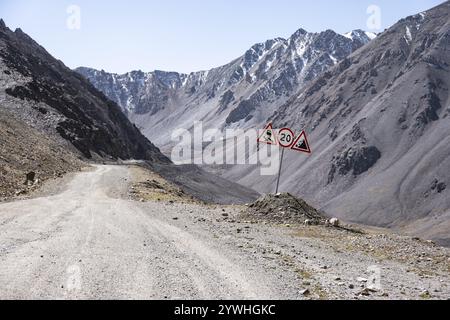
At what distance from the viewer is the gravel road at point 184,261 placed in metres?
10.4

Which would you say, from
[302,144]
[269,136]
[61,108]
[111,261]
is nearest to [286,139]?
[269,136]

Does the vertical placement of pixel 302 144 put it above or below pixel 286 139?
below

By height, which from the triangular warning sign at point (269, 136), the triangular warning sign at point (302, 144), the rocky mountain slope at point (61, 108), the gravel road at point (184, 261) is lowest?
the gravel road at point (184, 261)

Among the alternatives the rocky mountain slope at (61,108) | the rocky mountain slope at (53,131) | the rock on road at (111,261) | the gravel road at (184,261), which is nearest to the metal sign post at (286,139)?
the gravel road at (184,261)

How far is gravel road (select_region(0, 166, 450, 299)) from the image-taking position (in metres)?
10.4

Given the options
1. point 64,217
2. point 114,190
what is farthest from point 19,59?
point 64,217

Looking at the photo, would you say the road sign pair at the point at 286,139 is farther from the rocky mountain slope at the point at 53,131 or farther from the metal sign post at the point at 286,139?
the rocky mountain slope at the point at 53,131

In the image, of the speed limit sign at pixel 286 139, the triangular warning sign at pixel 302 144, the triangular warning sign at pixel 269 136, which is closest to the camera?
the triangular warning sign at pixel 302 144

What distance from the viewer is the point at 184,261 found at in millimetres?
13281

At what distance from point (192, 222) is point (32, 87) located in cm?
8704

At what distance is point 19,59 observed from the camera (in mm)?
117938

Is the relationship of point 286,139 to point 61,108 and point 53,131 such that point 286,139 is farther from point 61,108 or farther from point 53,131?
point 61,108

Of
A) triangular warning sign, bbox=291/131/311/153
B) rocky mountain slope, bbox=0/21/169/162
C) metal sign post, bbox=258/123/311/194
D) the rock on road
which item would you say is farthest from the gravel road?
rocky mountain slope, bbox=0/21/169/162
